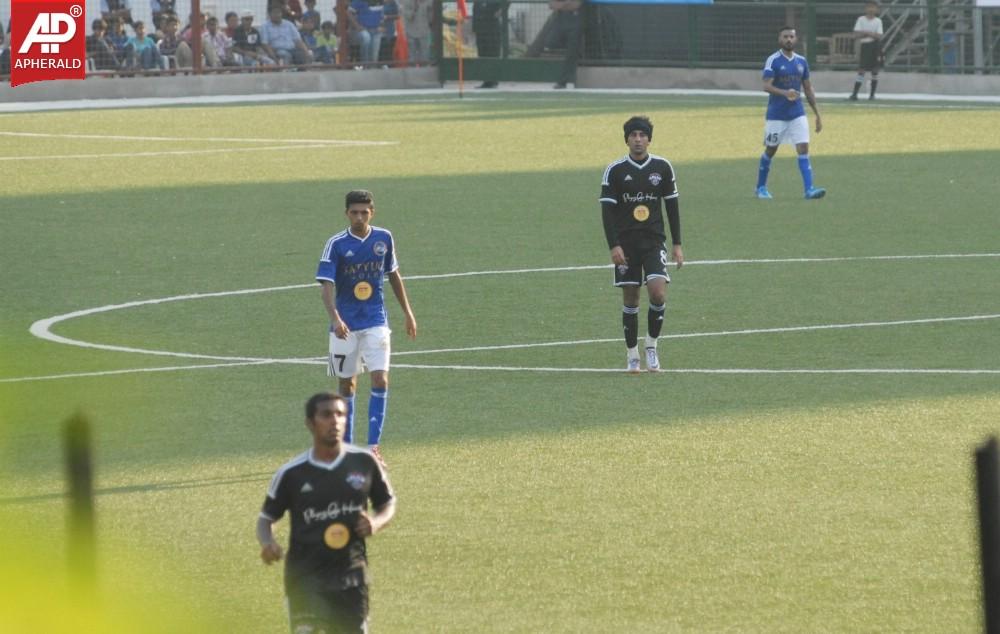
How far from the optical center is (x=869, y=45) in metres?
46.9

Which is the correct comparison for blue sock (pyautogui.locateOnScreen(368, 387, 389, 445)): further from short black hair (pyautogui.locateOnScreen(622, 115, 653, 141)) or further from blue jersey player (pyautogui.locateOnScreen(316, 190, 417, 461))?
short black hair (pyautogui.locateOnScreen(622, 115, 653, 141))

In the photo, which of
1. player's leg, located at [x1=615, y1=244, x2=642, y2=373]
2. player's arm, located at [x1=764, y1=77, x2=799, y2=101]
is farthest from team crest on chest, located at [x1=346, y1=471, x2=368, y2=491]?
player's arm, located at [x1=764, y1=77, x2=799, y2=101]

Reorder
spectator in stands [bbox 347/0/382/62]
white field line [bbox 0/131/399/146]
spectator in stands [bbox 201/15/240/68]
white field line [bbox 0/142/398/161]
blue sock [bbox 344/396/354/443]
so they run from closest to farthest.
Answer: blue sock [bbox 344/396/354/443], white field line [bbox 0/142/398/161], white field line [bbox 0/131/399/146], spectator in stands [bbox 201/15/240/68], spectator in stands [bbox 347/0/382/62]

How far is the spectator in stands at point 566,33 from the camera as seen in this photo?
172 feet

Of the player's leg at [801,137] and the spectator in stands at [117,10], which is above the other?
the spectator in stands at [117,10]

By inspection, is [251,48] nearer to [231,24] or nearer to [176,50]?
[231,24]

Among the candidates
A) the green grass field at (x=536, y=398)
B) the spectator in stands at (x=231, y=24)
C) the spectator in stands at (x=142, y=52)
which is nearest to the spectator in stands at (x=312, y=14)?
the spectator in stands at (x=231, y=24)

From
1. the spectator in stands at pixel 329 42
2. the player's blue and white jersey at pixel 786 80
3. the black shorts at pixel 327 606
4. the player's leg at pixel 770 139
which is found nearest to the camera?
the black shorts at pixel 327 606

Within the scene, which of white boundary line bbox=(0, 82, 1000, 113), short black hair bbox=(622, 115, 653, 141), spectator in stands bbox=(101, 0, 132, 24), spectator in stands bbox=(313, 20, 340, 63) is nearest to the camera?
short black hair bbox=(622, 115, 653, 141)

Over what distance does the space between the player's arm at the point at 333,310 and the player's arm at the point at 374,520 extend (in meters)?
4.75

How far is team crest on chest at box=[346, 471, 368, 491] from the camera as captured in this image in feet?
19.9

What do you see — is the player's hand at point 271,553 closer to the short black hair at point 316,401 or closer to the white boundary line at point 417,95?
the short black hair at point 316,401

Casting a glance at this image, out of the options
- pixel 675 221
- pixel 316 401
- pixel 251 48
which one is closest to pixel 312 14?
pixel 251 48

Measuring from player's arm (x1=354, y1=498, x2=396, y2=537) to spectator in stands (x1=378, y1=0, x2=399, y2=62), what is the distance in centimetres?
4971
